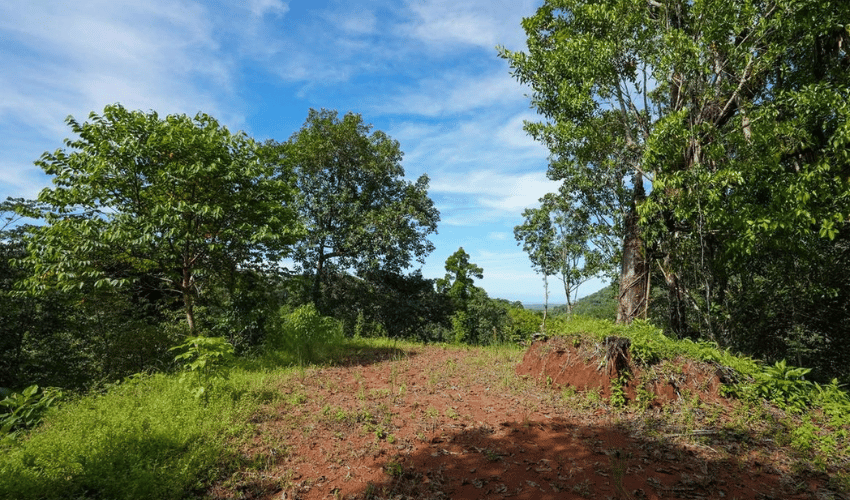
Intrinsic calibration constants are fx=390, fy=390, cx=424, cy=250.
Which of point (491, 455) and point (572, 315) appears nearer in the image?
point (491, 455)

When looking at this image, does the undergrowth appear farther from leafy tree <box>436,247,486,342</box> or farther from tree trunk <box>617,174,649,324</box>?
leafy tree <box>436,247,486,342</box>

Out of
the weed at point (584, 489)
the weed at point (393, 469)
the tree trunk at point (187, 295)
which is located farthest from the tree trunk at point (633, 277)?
the tree trunk at point (187, 295)

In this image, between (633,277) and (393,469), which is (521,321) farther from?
(393,469)

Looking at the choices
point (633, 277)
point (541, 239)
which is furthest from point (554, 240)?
point (633, 277)

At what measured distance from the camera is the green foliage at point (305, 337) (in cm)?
1022

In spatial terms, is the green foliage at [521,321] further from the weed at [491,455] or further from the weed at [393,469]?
the weed at [393,469]

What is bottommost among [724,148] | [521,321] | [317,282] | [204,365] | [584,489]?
[584,489]

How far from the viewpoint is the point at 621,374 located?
6.65 metres

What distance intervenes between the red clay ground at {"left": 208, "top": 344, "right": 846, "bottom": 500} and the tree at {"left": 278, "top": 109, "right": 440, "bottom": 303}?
35.8ft

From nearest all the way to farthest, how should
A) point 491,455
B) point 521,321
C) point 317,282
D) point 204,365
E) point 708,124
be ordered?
1. point 491,455
2. point 204,365
3. point 708,124
4. point 317,282
5. point 521,321

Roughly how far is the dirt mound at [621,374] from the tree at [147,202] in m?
6.40

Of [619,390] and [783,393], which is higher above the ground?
[783,393]

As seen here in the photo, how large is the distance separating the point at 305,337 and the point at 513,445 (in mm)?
7290

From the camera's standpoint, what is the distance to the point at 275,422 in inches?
228
